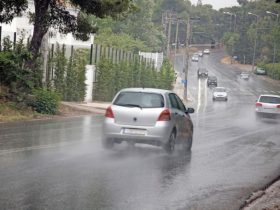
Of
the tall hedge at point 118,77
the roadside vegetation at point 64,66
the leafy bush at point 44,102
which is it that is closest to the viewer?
the roadside vegetation at point 64,66

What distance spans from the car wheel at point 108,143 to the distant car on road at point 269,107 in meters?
26.6

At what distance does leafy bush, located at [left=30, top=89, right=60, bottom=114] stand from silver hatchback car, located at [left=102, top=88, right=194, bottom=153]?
41.8ft

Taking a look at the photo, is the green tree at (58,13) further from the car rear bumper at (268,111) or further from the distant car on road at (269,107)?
the car rear bumper at (268,111)

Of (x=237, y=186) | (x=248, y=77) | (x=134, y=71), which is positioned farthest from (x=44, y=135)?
(x=248, y=77)

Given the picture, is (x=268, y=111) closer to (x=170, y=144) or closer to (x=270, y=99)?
(x=270, y=99)

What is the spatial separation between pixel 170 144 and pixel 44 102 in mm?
13392

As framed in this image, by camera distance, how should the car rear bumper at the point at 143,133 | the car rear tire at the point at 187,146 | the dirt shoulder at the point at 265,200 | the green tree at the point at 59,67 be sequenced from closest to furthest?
the dirt shoulder at the point at 265,200, the car rear bumper at the point at 143,133, the car rear tire at the point at 187,146, the green tree at the point at 59,67

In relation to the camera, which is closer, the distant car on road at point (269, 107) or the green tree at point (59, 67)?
the green tree at point (59, 67)

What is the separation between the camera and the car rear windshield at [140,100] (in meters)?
16.3

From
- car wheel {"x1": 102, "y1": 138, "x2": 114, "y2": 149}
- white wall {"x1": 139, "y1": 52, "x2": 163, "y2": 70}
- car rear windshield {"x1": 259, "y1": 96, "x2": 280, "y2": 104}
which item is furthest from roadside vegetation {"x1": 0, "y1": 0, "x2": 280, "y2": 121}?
car wheel {"x1": 102, "y1": 138, "x2": 114, "y2": 149}

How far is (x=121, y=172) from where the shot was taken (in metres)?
12.7

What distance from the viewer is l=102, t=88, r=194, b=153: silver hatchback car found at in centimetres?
1614

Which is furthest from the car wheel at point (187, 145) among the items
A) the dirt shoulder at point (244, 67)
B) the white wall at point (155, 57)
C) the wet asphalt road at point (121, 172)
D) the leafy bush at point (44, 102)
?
the dirt shoulder at point (244, 67)

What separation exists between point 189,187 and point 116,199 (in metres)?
2.16
